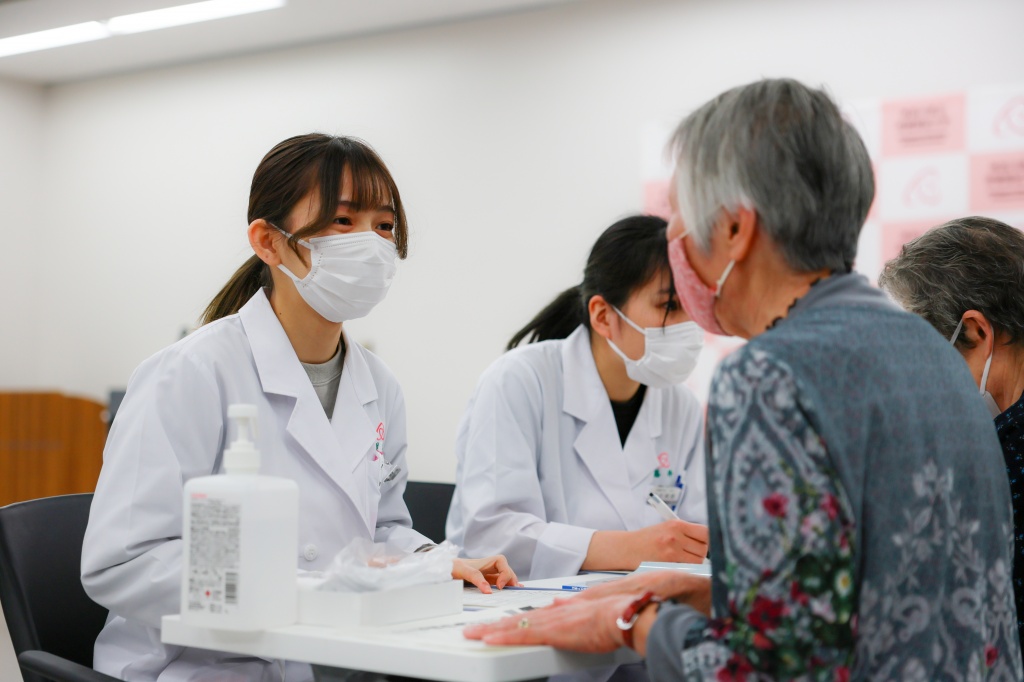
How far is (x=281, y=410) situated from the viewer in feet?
5.39

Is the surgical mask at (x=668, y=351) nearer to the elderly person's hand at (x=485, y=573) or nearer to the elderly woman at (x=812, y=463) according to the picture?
the elderly person's hand at (x=485, y=573)

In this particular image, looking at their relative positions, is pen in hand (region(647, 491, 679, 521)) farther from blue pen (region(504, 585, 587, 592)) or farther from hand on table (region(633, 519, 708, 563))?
blue pen (region(504, 585, 587, 592))

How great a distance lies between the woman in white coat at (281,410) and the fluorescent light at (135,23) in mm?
3291

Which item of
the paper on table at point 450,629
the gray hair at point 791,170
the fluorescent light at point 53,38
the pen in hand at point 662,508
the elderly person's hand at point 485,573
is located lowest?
the pen in hand at point 662,508

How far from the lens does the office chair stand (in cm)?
144

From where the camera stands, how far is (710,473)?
1.00 m

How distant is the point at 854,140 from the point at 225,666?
3.70 feet

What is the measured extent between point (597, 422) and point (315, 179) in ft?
2.78

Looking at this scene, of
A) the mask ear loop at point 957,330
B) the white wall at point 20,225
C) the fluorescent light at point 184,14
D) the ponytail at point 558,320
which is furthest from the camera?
the white wall at point 20,225

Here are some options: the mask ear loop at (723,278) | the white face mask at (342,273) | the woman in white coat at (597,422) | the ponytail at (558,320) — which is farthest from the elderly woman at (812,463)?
the ponytail at (558,320)

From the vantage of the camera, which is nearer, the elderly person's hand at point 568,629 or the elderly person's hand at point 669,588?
the elderly person's hand at point 568,629

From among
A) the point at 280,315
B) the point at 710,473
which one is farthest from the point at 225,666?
the point at 710,473

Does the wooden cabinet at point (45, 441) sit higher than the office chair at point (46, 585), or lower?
lower

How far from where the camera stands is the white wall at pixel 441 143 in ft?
13.3
